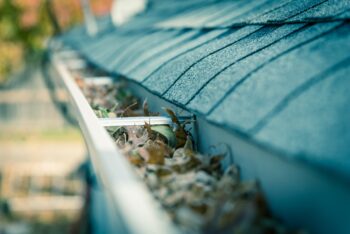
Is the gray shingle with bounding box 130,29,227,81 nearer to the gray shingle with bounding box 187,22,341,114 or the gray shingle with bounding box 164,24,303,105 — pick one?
the gray shingle with bounding box 164,24,303,105

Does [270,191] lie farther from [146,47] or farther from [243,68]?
[146,47]

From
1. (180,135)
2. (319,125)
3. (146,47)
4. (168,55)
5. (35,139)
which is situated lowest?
(35,139)

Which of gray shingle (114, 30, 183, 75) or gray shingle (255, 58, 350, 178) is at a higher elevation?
gray shingle (255, 58, 350, 178)

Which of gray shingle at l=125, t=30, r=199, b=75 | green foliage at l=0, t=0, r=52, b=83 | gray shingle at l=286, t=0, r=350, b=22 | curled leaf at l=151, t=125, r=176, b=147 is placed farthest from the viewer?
green foliage at l=0, t=0, r=52, b=83

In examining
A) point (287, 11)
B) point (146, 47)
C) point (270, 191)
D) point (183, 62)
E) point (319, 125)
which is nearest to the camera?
point (319, 125)

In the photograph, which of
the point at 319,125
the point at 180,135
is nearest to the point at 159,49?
the point at 180,135

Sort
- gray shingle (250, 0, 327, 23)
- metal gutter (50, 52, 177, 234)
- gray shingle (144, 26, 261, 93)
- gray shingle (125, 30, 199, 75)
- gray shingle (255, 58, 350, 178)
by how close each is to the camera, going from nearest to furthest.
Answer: metal gutter (50, 52, 177, 234) → gray shingle (255, 58, 350, 178) → gray shingle (250, 0, 327, 23) → gray shingle (144, 26, 261, 93) → gray shingle (125, 30, 199, 75)

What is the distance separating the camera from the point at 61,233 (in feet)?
41.9

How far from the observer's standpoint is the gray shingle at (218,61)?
282 centimetres

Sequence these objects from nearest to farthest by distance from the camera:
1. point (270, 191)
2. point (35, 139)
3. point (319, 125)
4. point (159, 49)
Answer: point (319, 125)
point (270, 191)
point (159, 49)
point (35, 139)

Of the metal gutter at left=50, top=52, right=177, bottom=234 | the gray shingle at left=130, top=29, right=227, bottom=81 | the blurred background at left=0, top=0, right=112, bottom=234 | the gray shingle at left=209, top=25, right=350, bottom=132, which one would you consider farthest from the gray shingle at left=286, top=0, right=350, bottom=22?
the blurred background at left=0, top=0, right=112, bottom=234

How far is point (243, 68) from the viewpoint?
260 centimetres

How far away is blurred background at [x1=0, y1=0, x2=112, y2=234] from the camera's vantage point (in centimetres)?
1419

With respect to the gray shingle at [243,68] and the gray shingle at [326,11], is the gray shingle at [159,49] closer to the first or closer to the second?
the gray shingle at [326,11]
